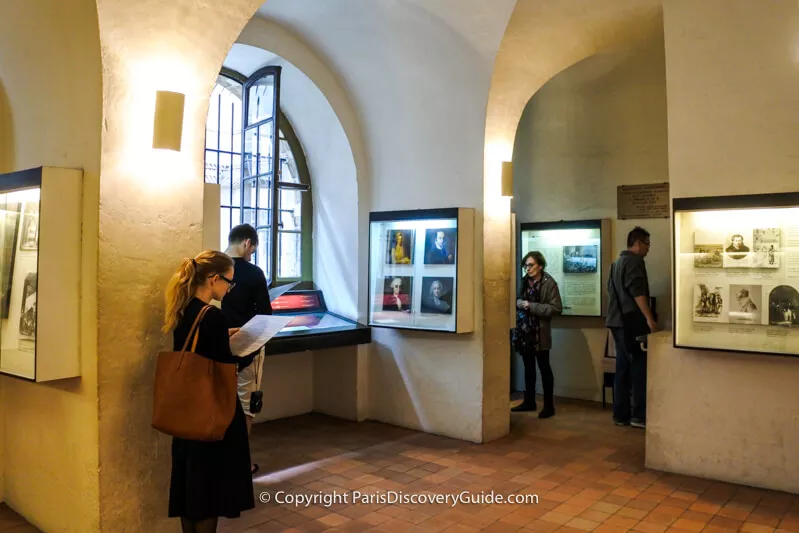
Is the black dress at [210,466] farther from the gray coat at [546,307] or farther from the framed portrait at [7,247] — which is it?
the gray coat at [546,307]

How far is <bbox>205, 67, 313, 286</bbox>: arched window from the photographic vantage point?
616 cm

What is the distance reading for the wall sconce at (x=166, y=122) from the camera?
3443mm

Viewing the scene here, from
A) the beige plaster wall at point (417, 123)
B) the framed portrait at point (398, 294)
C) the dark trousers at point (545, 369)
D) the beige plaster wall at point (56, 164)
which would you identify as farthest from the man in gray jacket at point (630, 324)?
the beige plaster wall at point (56, 164)

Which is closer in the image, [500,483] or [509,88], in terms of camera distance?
[500,483]

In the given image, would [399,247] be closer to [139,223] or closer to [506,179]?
[506,179]

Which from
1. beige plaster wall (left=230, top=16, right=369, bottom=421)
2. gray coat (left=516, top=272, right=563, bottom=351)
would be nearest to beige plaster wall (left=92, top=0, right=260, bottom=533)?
beige plaster wall (left=230, top=16, right=369, bottom=421)

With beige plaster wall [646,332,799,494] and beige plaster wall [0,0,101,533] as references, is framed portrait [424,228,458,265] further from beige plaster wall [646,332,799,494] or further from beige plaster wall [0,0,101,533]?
beige plaster wall [0,0,101,533]

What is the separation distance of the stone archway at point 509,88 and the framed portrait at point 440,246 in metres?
0.28

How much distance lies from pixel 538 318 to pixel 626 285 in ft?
3.13

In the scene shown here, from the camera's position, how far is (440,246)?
19.4ft

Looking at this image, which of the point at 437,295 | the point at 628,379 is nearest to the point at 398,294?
the point at 437,295

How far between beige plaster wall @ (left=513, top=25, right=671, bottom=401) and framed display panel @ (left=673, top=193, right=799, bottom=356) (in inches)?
89.1

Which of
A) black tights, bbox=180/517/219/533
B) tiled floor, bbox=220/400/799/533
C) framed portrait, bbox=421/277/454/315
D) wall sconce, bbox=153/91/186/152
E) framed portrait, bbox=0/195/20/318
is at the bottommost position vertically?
tiled floor, bbox=220/400/799/533

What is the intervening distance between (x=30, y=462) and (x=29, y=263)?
1.22 metres
